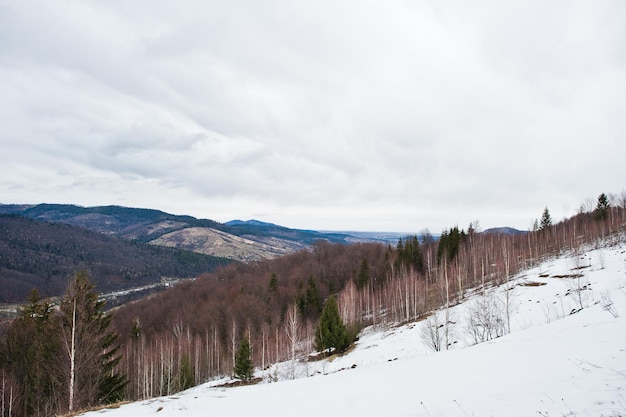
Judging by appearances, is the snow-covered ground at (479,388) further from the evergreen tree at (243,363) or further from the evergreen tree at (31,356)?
the evergreen tree at (243,363)

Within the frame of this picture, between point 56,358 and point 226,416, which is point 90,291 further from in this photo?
point 226,416

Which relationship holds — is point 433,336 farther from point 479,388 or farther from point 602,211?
point 602,211

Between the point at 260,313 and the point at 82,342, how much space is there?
5138cm

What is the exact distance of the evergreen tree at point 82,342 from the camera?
60.5 ft

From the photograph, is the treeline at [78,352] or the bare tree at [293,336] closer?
the treeline at [78,352]

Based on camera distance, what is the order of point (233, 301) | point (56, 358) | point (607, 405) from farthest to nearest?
1. point (233, 301)
2. point (56, 358)
3. point (607, 405)

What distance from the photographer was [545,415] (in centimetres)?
646

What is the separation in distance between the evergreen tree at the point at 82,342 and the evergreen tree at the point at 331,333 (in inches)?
1064

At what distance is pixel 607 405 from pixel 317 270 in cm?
9348

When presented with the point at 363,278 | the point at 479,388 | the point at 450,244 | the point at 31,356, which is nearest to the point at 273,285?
the point at 363,278

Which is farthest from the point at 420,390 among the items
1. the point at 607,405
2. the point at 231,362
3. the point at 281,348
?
the point at 231,362

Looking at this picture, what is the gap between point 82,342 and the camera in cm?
1900

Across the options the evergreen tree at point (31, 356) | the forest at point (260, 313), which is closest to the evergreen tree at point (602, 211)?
the forest at point (260, 313)

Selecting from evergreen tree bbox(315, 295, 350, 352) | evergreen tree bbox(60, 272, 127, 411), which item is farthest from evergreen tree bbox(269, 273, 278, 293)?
evergreen tree bbox(60, 272, 127, 411)
